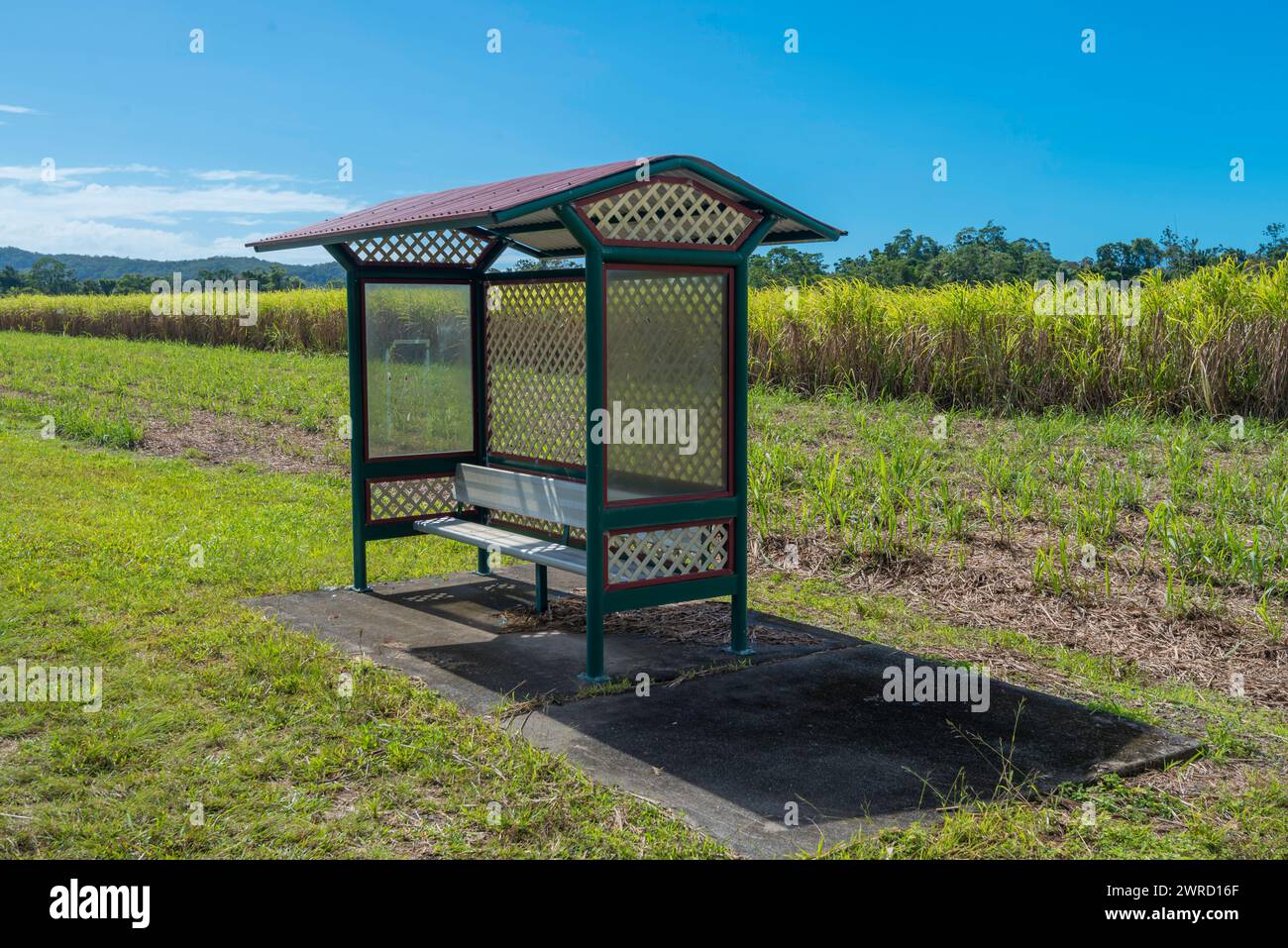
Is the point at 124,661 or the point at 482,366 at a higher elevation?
the point at 482,366

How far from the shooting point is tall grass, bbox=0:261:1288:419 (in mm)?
12539

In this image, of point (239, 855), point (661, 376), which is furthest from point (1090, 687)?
point (239, 855)

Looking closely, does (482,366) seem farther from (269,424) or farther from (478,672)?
(269,424)

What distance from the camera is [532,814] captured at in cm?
437

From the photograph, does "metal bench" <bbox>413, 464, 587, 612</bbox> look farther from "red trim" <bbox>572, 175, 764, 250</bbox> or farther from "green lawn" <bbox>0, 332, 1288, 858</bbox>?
"red trim" <bbox>572, 175, 764, 250</bbox>

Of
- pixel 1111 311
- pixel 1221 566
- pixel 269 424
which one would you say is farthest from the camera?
pixel 269 424

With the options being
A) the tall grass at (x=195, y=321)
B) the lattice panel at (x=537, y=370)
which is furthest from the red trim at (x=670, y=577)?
the tall grass at (x=195, y=321)

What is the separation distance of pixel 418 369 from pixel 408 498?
3.20ft

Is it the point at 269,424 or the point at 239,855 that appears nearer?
the point at 239,855

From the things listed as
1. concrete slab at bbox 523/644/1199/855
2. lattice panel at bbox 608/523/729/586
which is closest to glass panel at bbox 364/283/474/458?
lattice panel at bbox 608/523/729/586

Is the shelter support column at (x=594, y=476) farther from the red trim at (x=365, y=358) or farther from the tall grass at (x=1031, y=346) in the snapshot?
the tall grass at (x=1031, y=346)

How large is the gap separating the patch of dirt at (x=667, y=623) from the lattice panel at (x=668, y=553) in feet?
1.91

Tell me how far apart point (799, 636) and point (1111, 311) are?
8.37 m

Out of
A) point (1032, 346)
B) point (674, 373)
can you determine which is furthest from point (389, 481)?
point (1032, 346)
